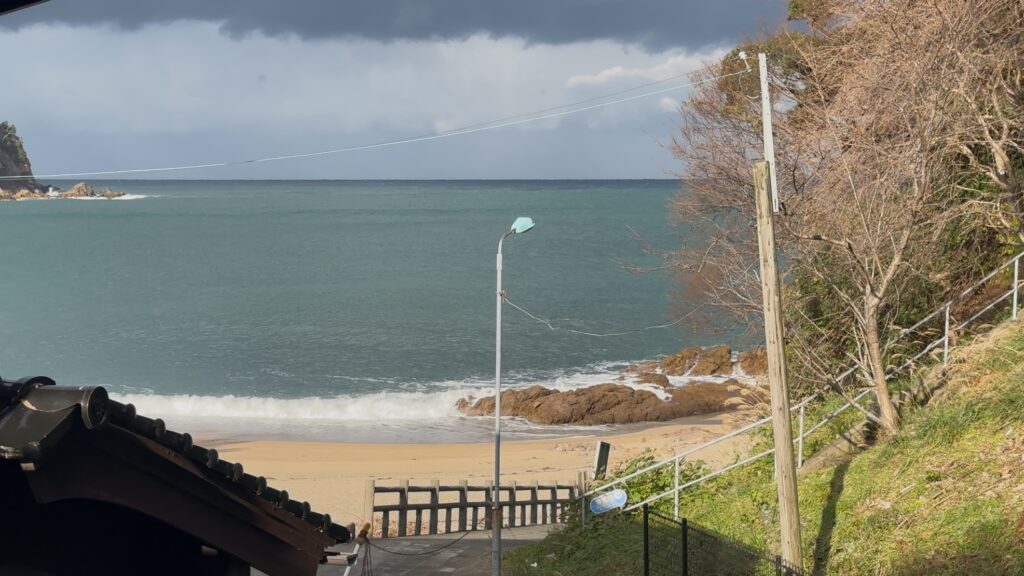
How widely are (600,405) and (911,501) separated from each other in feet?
96.6

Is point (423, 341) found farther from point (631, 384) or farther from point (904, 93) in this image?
point (904, 93)

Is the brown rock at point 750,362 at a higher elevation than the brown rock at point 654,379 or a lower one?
higher

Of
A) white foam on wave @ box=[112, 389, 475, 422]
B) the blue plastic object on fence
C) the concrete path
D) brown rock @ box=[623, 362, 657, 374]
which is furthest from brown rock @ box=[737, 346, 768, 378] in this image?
the blue plastic object on fence

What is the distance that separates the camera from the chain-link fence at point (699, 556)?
12.3 metres

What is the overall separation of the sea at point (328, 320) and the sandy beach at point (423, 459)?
8.99 feet

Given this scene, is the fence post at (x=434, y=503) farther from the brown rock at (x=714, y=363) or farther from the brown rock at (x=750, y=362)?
the brown rock at (x=714, y=363)

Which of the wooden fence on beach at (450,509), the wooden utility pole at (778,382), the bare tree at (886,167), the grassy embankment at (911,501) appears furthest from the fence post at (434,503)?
the wooden utility pole at (778,382)

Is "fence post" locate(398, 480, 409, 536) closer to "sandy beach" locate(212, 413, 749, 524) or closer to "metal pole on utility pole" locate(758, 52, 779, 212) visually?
"sandy beach" locate(212, 413, 749, 524)

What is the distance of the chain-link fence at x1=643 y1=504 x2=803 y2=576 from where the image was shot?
40.5ft

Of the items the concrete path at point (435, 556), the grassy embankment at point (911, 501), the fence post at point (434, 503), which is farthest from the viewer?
the fence post at point (434, 503)

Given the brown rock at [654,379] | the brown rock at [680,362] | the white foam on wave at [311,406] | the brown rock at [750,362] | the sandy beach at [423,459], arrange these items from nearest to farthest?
the sandy beach at [423,459] → the white foam on wave at [311,406] → the brown rock at [750,362] → the brown rock at [654,379] → the brown rock at [680,362]

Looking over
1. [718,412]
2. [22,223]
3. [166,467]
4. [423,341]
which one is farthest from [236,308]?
[22,223]

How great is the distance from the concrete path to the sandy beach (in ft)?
22.9

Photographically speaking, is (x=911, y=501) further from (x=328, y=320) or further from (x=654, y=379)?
(x=328, y=320)
